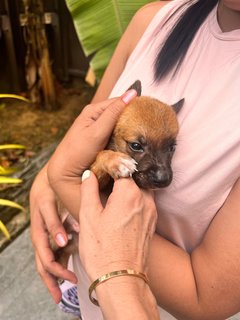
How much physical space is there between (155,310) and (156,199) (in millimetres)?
352

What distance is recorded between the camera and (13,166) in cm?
331

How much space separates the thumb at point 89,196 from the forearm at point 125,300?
0.20m

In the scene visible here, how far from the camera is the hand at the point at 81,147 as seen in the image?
3.88 feet

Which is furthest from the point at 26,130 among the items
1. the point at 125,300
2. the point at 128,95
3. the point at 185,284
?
the point at 125,300

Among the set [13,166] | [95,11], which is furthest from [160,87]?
[13,166]

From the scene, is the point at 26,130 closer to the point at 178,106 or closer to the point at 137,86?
the point at 137,86

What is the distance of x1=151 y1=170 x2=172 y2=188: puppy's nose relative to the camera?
1.15 meters

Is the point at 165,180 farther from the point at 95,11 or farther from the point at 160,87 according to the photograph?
the point at 95,11

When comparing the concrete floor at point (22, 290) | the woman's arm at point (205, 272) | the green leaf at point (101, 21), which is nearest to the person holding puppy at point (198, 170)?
the woman's arm at point (205, 272)

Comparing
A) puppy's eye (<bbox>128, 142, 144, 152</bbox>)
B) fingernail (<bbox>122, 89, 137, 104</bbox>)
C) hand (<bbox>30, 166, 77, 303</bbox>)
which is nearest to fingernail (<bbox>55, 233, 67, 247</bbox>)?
hand (<bbox>30, 166, 77, 303</bbox>)

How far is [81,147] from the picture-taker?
121 centimetres

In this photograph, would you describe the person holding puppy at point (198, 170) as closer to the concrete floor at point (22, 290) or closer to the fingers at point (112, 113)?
the fingers at point (112, 113)

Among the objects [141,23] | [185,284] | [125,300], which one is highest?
[141,23]

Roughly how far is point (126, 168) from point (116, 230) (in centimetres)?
25
